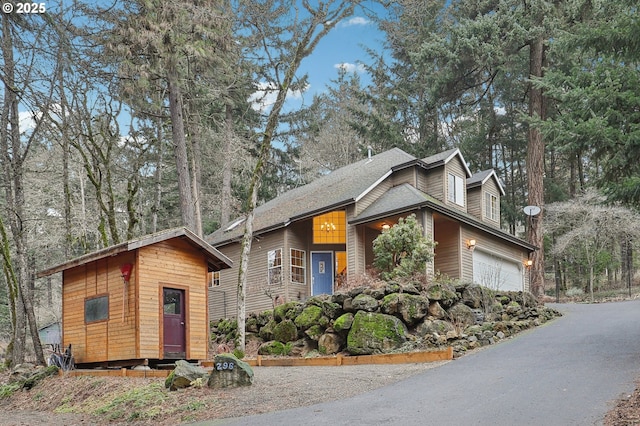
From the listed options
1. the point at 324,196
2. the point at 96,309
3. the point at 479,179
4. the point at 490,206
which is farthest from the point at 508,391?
the point at 490,206

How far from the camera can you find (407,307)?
14.7m

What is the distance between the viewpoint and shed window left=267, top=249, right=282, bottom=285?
71.6 ft

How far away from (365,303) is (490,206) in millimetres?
11019

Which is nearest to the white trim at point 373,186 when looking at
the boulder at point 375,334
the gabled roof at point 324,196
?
the gabled roof at point 324,196

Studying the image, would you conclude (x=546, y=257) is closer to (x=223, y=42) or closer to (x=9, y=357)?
(x=223, y=42)

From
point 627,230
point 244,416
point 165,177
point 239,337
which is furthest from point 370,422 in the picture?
point 165,177

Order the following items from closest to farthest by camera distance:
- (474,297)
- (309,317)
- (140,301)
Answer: (140,301)
(474,297)
(309,317)

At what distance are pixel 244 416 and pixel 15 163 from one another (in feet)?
37.0

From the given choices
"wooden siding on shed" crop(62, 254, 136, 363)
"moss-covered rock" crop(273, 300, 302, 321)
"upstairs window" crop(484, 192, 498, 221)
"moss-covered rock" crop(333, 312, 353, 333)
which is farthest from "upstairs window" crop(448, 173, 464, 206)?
"wooden siding on shed" crop(62, 254, 136, 363)

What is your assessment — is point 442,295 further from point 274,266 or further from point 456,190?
point 274,266

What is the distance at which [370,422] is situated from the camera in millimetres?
7500

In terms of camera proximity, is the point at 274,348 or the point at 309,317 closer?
the point at 309,317

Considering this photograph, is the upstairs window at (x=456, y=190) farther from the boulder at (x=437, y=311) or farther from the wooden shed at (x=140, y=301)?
the wooden shed at (x=140, y=301)

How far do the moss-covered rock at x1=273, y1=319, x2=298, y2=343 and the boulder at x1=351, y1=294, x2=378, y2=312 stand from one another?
7.44 ft
